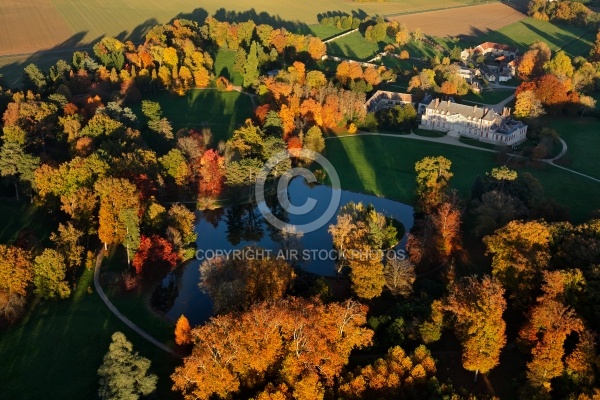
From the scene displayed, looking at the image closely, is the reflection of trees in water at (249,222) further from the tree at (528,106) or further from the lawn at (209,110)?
the tree at (528,106)

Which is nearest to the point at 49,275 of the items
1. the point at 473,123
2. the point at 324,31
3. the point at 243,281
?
the point at 243,281

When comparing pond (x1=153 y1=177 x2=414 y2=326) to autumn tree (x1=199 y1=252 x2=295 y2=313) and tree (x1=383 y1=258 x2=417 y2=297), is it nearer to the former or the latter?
autumn tree (x1=199 y1=252 x2=295 y2=313)

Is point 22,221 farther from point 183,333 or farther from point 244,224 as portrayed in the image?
point 183,333

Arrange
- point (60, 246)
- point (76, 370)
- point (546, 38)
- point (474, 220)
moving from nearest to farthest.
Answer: point (76, 370), point (60, 246), point (474, 220), point (546, 38)

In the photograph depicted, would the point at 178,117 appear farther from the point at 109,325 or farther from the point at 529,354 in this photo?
the point at 529,354

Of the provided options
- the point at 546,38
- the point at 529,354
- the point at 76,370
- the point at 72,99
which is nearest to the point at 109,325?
the point at 76,370

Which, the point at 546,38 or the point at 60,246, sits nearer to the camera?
the point at 60,246
